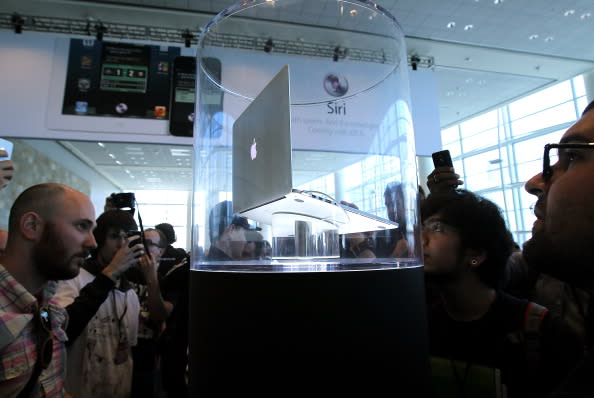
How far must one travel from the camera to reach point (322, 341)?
0.60 meters

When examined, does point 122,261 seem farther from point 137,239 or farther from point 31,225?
point 31,225

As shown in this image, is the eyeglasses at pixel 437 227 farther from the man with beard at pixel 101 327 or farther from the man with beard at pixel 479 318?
the man with beard at pixel 101 327

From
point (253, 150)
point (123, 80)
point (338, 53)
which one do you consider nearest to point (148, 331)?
point (253, 150)

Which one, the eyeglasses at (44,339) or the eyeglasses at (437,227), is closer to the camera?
the eyeglasses at (44,339)

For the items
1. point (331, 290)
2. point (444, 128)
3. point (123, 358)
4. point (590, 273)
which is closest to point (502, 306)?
point (590, 273)

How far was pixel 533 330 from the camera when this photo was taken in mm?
1044

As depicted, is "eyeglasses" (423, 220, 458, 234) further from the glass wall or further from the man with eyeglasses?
the glass wall

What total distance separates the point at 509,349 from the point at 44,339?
4.83 ft

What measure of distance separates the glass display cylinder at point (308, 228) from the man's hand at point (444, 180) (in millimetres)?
648

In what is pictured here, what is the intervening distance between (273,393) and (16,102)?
4.72 meters

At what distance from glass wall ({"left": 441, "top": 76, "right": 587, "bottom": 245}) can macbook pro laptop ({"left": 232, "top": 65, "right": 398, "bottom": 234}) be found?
28.2 ft

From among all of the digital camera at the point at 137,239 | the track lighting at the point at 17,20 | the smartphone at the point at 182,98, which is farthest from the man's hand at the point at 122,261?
the track lighting at the point at 17,20

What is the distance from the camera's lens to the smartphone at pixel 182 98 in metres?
4.13

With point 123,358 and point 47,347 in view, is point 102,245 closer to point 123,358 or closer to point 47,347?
point 123,358
